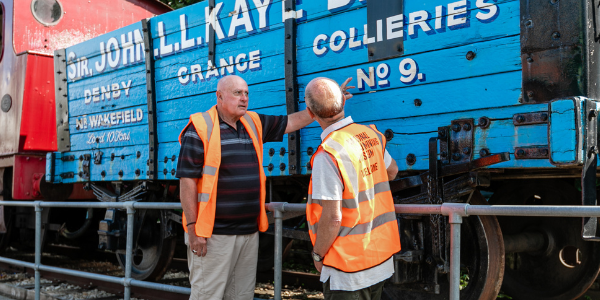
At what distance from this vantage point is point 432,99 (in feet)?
11.0

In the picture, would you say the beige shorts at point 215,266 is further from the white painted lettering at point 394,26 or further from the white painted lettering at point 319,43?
the white painted lettering at point 394,26

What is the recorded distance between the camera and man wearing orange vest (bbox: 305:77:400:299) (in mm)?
2465

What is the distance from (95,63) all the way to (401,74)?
3.74 meters

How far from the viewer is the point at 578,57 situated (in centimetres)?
279

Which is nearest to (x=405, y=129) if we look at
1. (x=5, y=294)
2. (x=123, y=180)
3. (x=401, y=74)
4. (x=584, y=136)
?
(x=401, y=74)

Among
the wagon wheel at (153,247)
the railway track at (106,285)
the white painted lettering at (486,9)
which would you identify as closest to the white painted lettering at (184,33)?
the wagon wheel at (153,247)

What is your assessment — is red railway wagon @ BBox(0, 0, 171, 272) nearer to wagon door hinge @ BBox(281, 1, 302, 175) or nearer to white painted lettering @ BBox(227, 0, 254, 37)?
white painted lettering @ BBox(227, 0, 254, 37)

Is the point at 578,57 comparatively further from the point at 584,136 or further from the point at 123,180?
the point at 123,180

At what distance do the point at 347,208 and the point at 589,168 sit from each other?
127 centimetres

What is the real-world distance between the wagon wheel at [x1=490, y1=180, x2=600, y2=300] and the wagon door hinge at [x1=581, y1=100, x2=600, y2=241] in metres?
1.25

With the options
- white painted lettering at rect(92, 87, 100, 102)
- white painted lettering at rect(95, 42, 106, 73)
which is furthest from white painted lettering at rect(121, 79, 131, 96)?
white painted lettering at rect(92, 87, 100, 102)

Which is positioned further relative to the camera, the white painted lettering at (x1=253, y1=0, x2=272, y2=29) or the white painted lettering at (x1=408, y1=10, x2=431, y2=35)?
the white painted lettering at (x1=253, y1=0, x2=272, y2=29)

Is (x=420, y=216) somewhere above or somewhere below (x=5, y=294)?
above

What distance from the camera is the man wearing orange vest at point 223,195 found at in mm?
3252
